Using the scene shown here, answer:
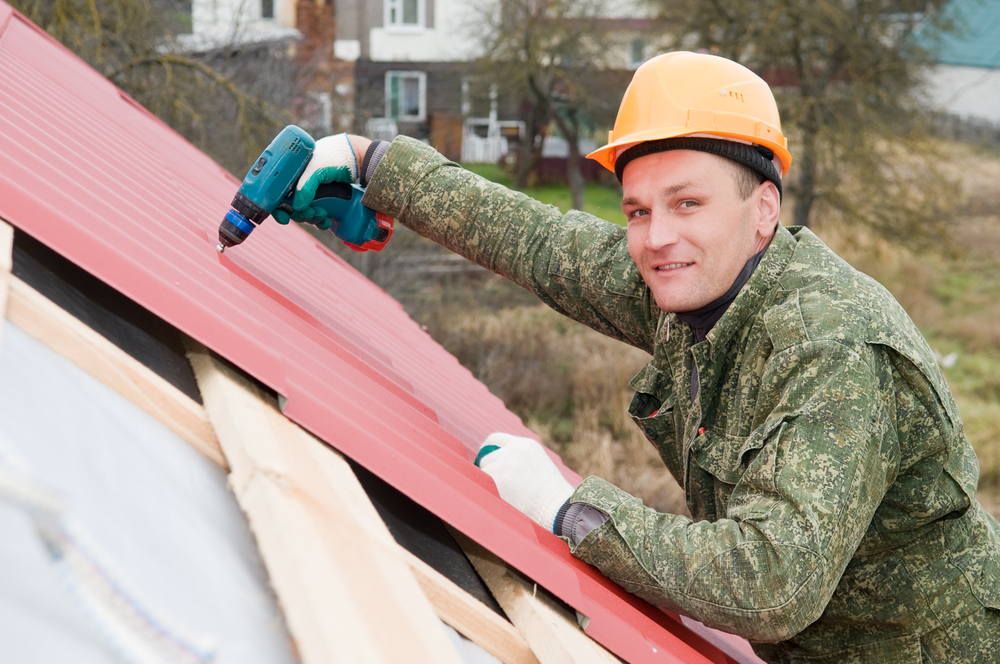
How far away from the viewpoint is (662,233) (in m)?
2.55

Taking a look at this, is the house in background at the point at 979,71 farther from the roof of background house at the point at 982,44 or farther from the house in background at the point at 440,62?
the house in background at the point at 440,62

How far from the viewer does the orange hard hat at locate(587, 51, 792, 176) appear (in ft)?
8.08

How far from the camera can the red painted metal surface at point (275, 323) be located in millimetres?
1705

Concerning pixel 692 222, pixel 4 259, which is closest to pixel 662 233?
pixel 692 222

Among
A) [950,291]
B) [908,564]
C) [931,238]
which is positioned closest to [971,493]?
[908,564]

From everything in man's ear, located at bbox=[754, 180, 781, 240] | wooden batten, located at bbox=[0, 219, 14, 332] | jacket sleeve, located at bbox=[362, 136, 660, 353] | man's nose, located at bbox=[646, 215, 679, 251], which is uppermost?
wooden batten, located at bbox=[0, 219, 14, 332]

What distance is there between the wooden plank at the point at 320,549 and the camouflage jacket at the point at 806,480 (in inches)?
34.0

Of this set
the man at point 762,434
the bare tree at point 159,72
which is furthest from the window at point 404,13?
the man at point 762,434

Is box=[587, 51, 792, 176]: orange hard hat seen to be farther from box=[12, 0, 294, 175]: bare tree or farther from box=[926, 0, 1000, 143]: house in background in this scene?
box=[926, 0, 1000, 143]: house in background

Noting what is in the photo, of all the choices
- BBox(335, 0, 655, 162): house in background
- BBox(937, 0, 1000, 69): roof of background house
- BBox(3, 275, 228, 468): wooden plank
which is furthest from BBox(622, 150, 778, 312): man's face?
BBox(937, 0, 1000, 69): roof of background house

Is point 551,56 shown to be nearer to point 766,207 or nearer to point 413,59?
point 413,59

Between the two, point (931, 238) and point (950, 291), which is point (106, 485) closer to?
point (931, 238)

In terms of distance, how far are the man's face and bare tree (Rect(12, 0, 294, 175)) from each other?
8.09m

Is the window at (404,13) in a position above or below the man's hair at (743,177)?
below
